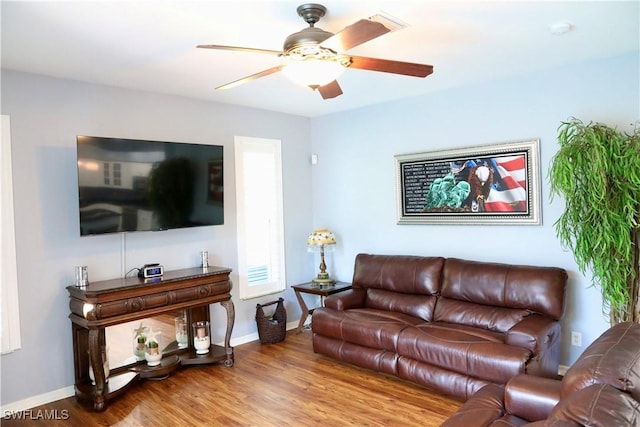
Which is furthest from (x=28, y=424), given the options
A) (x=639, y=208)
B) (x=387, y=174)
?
(x=639, y=208)

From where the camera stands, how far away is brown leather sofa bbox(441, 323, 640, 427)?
1.44 metres

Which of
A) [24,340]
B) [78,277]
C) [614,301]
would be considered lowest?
[24,340]

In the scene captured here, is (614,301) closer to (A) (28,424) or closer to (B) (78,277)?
(B) (78,277)

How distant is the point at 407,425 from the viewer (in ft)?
9.32

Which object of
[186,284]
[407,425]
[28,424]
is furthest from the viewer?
[186,284]

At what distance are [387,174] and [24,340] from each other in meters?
3.58

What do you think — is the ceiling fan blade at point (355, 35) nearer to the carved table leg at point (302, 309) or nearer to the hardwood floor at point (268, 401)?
the hardwood floor at point (268, 401)

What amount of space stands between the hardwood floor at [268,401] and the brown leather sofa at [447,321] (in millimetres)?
152

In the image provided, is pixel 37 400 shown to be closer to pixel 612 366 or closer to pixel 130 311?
pixel 130 311

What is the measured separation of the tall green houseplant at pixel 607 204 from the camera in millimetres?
2816

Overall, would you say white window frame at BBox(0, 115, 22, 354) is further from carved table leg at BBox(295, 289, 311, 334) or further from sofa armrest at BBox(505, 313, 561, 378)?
sofa armrest at BBox(505, 313, 561, 378)

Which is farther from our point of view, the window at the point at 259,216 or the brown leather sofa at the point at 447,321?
the window at the point at 259,216

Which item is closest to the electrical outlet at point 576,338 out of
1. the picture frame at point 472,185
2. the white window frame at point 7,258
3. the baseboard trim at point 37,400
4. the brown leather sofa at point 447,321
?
the brown leather sofa at point 447,321

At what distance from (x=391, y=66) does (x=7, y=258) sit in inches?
120
